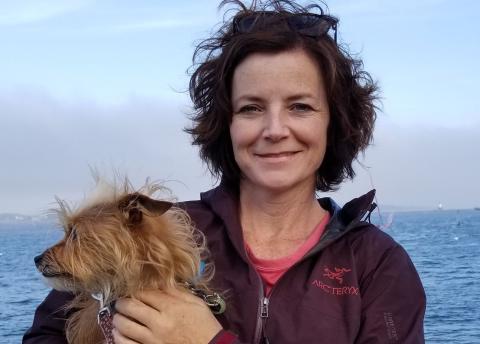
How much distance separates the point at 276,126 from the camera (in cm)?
400

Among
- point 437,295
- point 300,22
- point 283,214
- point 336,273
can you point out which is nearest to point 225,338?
point 336,273

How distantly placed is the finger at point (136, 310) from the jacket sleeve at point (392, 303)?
1101 mm

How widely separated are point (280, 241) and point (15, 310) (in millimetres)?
30274

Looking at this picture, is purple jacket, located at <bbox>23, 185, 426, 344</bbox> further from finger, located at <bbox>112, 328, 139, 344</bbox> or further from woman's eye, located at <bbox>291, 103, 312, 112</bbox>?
woman's eye, located at <bbox>291, 103, 312, 112</bbox>

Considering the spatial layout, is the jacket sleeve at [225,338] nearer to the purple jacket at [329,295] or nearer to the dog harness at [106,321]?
the purple jacket at [329,295]

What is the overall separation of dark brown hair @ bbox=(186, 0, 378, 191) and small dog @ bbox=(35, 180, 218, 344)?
666 millimetres

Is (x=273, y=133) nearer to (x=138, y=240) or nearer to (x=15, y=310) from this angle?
(x=138, y=240)

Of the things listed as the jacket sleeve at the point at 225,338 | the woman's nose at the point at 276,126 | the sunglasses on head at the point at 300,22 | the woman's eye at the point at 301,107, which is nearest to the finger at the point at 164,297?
the jacket sleeve at the point at 225,338

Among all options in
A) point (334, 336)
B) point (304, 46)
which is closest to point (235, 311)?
point (334, 336)

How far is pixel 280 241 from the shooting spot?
429 cm

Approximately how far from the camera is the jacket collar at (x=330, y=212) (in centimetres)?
405

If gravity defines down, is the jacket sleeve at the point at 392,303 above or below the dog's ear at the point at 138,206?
below

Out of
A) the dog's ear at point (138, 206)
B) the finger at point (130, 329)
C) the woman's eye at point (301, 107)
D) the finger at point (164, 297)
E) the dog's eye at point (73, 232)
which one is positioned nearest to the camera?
the finger at point (130, 329)

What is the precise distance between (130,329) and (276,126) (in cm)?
134
